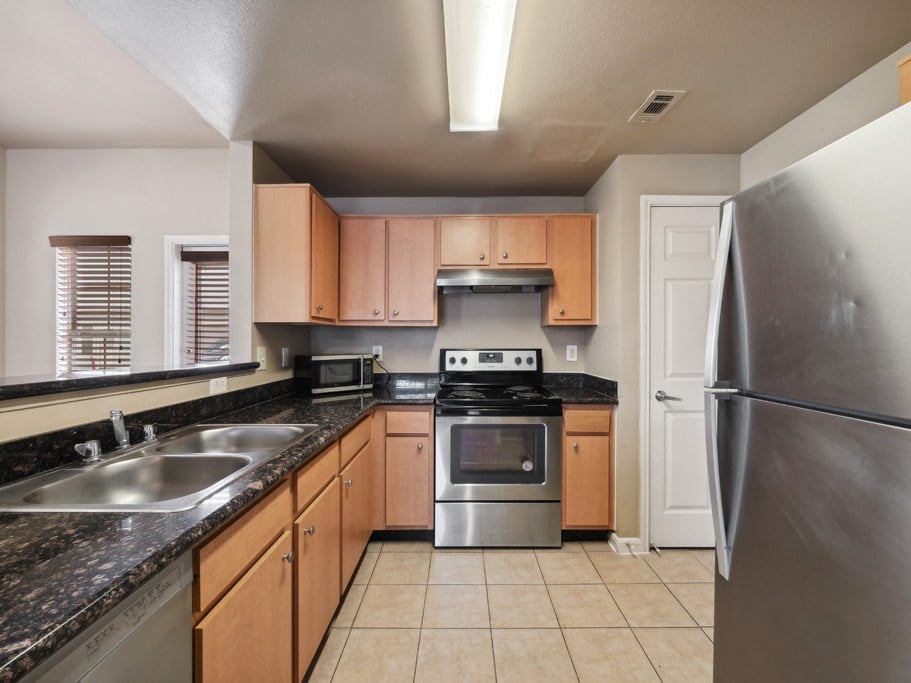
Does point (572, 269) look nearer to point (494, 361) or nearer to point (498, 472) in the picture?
point (494, 361)

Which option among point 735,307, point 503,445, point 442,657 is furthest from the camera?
point 503,445

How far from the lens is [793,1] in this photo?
1.33 meters

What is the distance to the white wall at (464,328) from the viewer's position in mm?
3146

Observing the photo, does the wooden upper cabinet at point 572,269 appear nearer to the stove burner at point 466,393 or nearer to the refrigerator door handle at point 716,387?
the stove burner at point 466,393

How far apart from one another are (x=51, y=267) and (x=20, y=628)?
350 cm

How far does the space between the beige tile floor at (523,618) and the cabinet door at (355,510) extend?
156mm

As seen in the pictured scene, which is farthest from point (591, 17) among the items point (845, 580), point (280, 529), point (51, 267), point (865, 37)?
point (51, 267)

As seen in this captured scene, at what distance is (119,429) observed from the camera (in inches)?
50.8

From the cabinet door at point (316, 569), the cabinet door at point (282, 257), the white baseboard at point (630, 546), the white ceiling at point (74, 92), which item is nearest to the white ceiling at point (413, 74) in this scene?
the white ceiling at point (74, 92)

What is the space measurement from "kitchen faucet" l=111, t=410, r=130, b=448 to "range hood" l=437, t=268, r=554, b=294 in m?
1.85

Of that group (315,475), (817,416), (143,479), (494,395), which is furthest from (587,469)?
(143,479)

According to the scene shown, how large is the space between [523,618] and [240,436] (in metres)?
1.54

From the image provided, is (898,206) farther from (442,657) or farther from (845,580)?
(442,657)

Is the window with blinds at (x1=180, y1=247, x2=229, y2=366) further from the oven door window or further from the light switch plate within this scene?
the oven door window
